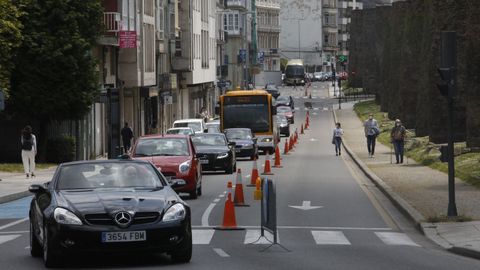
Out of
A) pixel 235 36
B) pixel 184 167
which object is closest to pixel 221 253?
pixel 184 167

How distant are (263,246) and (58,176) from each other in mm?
3411

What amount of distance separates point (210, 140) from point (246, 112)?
18093 millimetres

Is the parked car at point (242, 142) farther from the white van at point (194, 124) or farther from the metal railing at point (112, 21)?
the metal railing at point (112, 21)

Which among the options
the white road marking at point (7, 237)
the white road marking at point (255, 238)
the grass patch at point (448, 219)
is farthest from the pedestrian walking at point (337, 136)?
the white road marking at point (7, 237)

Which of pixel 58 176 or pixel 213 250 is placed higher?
pixel 58 176

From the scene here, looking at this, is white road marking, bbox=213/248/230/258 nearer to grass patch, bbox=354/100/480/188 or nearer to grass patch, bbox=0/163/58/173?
grass patch, bbox=354/100/480/188

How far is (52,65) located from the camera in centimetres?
4894

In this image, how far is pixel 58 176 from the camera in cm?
1683

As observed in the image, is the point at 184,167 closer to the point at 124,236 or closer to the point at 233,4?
the point at 124,236

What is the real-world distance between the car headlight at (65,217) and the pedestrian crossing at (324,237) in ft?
13.3

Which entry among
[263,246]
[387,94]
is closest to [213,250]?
[263,246]

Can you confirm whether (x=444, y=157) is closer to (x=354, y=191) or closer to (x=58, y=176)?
(x=58, y=176)

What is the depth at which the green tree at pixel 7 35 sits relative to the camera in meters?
39.7

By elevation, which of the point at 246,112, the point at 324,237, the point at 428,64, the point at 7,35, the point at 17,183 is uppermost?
the point at 7,35
